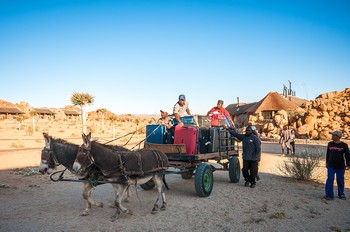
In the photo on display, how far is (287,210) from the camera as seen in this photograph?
6.53 m

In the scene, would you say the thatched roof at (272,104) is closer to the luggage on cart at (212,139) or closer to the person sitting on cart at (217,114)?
the person sitting on cart at (217,114)

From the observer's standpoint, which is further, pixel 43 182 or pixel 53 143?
pixel 43 182

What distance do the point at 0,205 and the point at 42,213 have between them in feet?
4.88

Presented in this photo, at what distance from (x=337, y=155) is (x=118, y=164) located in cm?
572

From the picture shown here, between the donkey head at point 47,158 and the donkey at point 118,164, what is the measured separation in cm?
72

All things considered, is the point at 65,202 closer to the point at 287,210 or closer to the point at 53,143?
the point at 53,143

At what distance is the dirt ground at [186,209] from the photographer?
18.0 feet

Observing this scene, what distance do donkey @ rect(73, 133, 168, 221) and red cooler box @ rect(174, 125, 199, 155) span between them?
1447 mm

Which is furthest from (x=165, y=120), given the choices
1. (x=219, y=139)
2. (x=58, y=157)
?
(x=58, y=157)

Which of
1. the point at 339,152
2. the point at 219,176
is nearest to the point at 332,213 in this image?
the point at 339,152

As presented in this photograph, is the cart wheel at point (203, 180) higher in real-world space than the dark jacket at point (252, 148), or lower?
lower

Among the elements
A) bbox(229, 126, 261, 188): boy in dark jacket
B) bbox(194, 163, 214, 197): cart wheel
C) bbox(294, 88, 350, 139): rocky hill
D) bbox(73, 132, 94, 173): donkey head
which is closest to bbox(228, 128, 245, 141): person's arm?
bbox(229, 126, 261, 188): boy in dark jacket

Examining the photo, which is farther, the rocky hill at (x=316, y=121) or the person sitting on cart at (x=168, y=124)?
the rocky hill at (x=316, y=121)

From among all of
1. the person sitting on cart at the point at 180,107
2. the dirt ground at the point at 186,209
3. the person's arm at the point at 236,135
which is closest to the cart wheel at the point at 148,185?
the dirt ground at the point at 186,209
